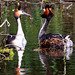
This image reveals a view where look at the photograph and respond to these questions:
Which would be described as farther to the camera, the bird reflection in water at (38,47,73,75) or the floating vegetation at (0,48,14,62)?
the floating vegetation at (0,48,14,62)

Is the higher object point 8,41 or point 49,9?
point 49,9

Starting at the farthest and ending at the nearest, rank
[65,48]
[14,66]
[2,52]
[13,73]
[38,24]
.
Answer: [38,24], [65,48], [2,52], [14,66], [13,73]

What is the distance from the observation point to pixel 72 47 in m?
13.7

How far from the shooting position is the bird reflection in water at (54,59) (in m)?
9.97

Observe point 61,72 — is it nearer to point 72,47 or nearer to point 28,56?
point 28,56

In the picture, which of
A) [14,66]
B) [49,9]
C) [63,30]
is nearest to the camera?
[14,66]

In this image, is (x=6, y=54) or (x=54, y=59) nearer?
(x=54, y=59)

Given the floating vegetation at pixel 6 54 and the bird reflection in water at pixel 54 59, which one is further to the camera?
the floating vegetation at pixel 6 54

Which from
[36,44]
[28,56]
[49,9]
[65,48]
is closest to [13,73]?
[28,56]

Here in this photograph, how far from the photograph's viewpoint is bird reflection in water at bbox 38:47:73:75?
9969mm

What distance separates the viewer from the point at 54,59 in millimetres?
11430

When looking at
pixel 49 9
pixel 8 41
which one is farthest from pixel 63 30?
pixel 8 41

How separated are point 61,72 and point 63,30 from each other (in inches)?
317

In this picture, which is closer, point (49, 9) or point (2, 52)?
point (2, 52)
